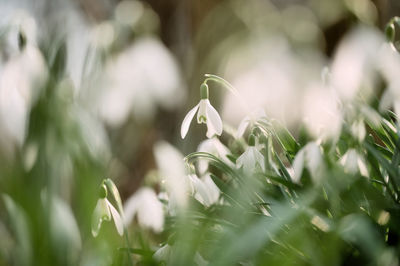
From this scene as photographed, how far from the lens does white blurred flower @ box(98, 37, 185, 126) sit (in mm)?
626

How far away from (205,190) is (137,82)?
0.36 meters

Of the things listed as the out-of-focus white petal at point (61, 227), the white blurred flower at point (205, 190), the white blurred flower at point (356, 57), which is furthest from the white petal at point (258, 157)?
the out-of-focus white petal at point (61, 227)

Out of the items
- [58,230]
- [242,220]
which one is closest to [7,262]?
[58,230]

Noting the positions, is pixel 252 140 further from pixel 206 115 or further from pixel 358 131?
pixel 358 131

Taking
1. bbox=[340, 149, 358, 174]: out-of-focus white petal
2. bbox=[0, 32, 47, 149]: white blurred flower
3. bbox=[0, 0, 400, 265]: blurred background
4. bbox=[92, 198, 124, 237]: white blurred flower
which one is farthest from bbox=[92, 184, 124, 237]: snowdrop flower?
bbox=[340, 149, 358, 174]: out-of-focus white petal

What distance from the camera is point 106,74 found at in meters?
0.62

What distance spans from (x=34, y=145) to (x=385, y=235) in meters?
0.54

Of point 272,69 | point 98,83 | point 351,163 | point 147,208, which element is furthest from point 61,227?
point 147,208

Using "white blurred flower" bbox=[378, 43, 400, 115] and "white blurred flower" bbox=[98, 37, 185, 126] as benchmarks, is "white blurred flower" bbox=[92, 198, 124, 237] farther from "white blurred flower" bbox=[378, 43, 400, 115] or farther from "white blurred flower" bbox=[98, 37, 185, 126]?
"white blurred flower" bbox=[378, 43, 400, 115]

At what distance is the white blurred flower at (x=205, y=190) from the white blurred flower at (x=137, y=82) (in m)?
0.26

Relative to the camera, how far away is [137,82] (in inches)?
25.3

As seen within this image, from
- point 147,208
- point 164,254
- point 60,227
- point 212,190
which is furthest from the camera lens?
point 147,208

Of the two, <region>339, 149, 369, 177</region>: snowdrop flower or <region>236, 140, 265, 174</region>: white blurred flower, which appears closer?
<region>339, 149, 369, 177</region>: snowdrop flower

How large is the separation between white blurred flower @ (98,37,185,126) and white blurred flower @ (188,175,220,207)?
261 millimetres
